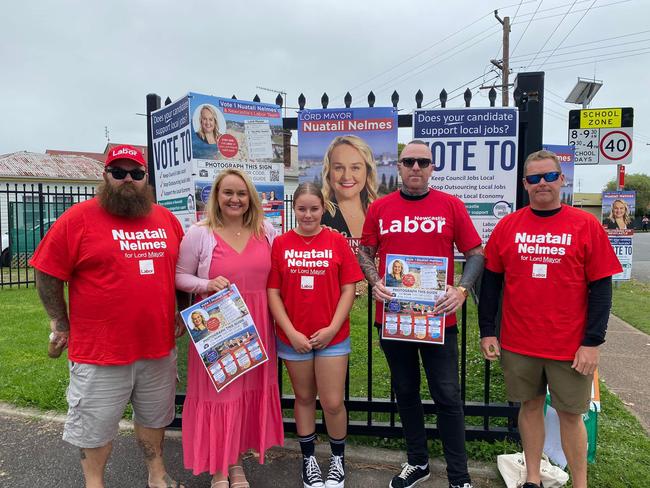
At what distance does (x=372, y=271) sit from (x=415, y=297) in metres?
0.34

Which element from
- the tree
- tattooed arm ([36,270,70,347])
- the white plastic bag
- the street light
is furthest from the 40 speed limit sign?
the tree

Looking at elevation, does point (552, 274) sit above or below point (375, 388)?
above

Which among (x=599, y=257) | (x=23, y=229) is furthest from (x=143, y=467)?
(x=23, y=229)

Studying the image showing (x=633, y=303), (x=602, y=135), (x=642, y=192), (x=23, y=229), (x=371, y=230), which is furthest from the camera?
(x=642, y=192)

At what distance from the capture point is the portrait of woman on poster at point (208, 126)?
10.7 feet

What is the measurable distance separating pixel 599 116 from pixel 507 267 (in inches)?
309

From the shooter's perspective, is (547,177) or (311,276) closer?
(547,177)

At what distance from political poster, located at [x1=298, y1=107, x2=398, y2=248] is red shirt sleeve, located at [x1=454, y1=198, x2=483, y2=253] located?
0.75 meters

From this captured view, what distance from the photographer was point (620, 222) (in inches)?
428

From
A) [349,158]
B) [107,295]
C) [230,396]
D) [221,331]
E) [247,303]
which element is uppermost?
[349,158]

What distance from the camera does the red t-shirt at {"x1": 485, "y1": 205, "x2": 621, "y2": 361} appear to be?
237 centimetres

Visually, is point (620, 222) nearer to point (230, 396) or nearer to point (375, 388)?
point (375, 388)

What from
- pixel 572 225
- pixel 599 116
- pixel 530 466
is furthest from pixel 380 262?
pixel 599 116

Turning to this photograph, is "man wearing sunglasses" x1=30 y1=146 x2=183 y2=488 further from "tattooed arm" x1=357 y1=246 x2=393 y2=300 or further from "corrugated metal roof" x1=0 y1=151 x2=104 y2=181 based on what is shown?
"corrugated metal roof" x1=0 y1=151 x2=104 y2=181
